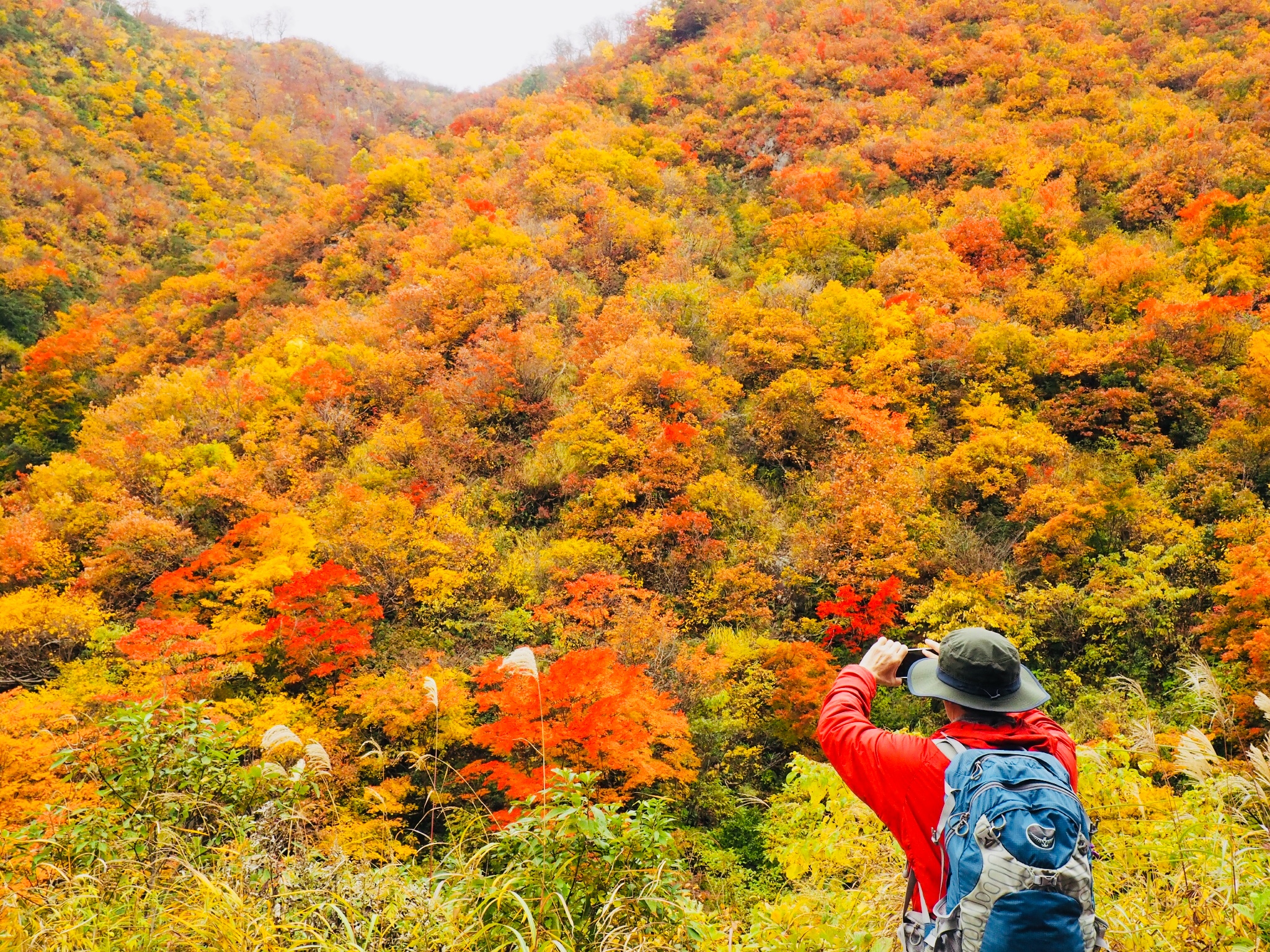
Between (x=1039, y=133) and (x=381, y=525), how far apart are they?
81.2 feet

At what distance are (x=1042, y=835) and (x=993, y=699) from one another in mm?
361

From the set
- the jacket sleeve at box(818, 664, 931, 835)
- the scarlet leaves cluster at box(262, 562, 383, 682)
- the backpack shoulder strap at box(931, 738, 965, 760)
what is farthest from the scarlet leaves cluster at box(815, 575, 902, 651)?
the backpack shoulder strap at box(931, 738, 965, 760)

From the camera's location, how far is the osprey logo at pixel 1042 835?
1356mm

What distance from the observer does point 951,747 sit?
5.35ft

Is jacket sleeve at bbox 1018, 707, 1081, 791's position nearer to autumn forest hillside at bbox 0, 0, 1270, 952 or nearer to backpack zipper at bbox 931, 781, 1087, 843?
backpack zipper at bbox 931, 781, 1087, 843

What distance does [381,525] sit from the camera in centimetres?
1149

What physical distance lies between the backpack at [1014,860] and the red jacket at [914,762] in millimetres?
76

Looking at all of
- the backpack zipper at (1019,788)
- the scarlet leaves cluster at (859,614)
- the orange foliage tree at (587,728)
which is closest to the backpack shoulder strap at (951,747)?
the backpack zipper at (1019,788)

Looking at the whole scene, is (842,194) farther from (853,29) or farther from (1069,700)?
(1069,700)

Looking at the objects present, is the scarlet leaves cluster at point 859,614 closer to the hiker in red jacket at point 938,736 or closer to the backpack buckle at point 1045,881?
the hiker in red jacket at point 938,736

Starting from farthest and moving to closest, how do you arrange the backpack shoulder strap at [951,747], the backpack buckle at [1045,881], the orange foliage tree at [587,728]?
the orange foliage tree at [587,728] → the backpack shoulder strap at [951,747] → the backpack buckle at [1045,881]

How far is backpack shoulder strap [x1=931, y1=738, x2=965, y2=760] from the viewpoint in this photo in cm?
162

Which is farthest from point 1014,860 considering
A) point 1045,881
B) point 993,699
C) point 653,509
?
point 653,509

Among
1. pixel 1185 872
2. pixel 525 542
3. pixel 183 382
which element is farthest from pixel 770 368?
pixel 183 382
